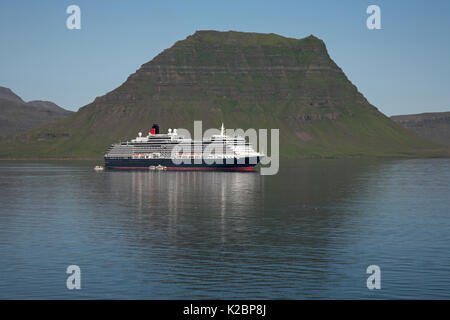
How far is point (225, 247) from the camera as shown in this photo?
55.2 m

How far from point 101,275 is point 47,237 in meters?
18.8

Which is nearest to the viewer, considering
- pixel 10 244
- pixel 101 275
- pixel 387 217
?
pixel 101 275

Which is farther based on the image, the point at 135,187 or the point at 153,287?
the point at 135,187

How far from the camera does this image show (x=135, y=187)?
132 meters

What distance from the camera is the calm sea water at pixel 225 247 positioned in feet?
136

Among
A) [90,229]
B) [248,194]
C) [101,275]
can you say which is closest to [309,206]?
[248,194]

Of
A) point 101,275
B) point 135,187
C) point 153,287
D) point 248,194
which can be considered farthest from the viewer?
point 135,187

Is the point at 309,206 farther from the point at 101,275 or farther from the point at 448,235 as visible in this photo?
the point at 101,275

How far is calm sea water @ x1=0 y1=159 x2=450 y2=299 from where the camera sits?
41375mm
